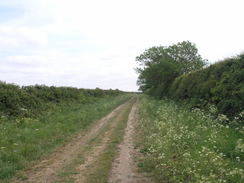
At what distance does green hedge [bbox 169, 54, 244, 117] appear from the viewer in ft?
38.7

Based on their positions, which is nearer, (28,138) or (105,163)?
(105,163)

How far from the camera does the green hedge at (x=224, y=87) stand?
38.7 ft

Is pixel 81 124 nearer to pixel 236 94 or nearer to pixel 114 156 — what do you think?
pixel 114 156

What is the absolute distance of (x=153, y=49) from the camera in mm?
51781

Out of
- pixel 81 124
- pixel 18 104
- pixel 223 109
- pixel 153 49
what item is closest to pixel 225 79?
pixel 223 109

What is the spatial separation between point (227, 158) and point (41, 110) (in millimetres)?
15728

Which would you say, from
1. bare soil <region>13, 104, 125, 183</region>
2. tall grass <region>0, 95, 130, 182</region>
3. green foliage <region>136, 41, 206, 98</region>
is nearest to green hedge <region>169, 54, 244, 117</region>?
bare soil <region>13, 104, 125, 183</region>

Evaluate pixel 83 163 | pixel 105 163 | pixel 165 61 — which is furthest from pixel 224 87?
pixel 165 61

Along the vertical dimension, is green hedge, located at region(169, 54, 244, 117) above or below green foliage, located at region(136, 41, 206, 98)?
below

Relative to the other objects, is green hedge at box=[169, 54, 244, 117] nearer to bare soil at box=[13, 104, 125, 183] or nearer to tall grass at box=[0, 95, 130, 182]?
bare soil at box=[13, 104, 125, 183]

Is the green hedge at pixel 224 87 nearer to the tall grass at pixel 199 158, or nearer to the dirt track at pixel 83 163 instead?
the tall grass at pixel 199 158

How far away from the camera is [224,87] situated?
44.2 feet

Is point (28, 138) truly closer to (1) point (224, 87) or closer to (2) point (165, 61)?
(1) point (224, 87)

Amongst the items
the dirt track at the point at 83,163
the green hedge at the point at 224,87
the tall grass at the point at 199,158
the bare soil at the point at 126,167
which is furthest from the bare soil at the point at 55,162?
the green hedge at the point at 224,87
